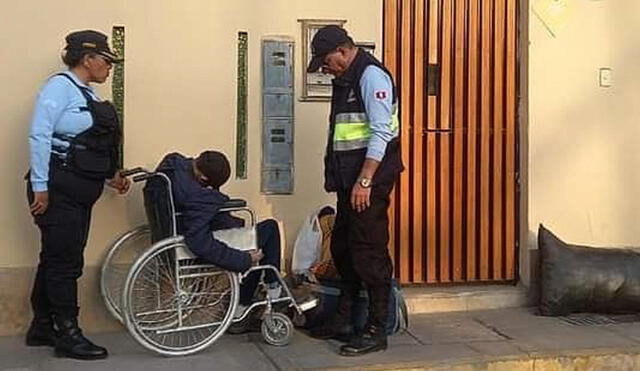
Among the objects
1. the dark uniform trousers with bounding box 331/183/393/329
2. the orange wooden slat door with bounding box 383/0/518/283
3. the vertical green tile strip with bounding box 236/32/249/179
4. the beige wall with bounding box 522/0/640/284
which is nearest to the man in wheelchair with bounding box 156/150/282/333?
the dark uniform trousers with bounding box 331/183/393/329

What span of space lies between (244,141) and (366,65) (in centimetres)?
126

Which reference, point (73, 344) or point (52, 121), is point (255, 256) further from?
point (52, 121)

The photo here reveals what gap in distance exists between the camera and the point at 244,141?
21.7 feet

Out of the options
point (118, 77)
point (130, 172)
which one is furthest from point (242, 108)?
point (130, 172)

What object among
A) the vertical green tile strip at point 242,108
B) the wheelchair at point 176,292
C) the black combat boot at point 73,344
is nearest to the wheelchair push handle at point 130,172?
the wheelchair at point 176,292

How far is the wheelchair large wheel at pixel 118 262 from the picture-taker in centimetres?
626

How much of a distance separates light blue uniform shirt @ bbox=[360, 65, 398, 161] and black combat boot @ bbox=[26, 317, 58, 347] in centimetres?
223

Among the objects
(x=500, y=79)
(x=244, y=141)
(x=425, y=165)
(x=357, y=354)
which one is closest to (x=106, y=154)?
(x=244, y=141)

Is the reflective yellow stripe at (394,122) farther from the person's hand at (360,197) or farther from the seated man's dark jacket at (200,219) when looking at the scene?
the seated man's dark jacket at (200,219)

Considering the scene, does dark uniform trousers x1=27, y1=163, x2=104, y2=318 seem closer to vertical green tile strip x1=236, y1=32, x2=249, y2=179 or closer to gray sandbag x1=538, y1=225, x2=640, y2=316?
vertical green tile strip x1=236, y1=32, x2=249, y2=179

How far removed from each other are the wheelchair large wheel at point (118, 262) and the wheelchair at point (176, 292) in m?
0.41

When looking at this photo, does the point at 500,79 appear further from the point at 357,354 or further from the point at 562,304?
the point at 357,354

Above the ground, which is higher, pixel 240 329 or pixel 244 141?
pixel 244 141

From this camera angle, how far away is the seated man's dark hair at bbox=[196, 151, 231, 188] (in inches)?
227
